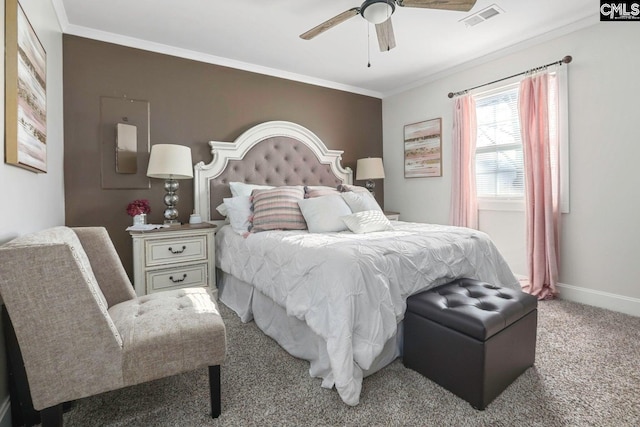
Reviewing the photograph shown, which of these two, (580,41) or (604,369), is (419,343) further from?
(580,41)

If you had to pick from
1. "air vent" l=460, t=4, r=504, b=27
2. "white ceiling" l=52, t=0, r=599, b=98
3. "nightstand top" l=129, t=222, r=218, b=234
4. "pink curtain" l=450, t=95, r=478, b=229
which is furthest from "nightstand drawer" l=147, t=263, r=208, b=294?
"air vent" l=460, t=4, r=504, b=27

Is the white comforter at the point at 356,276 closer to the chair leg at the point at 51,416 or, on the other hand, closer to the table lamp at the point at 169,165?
the table lamp at the point at 169,165

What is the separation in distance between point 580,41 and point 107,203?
4499mm

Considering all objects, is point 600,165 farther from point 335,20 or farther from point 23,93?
point 23,93

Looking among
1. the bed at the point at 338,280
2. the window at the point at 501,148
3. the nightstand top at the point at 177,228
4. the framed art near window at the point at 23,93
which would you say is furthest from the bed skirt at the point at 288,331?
the window at the point at 501,148

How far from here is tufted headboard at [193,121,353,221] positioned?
3.24 meters

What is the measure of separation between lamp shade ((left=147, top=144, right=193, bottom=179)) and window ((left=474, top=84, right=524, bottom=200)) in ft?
10.4

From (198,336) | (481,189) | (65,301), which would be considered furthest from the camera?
(481,189)

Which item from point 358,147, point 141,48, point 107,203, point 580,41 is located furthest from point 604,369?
point 141,48

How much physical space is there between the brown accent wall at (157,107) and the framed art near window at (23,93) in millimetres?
797

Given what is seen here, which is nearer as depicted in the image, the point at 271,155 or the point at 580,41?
the point at 580,41

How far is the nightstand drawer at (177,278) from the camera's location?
2.59m

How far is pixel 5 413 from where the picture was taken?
131 cm

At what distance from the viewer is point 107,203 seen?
2.85 metres
